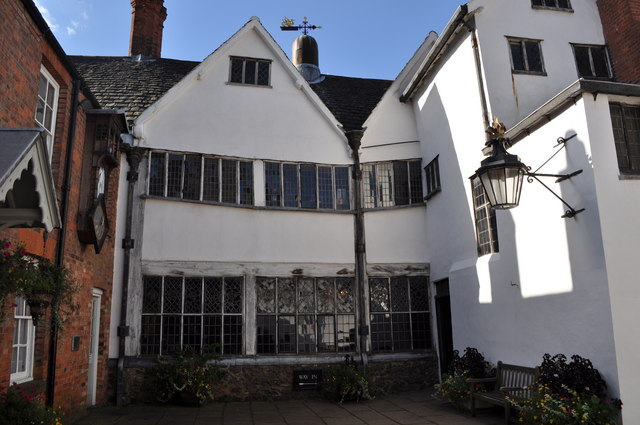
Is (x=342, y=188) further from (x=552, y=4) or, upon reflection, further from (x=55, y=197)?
(x=55, y=197)

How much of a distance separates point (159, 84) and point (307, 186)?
5.32 meters

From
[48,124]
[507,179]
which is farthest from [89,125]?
[507,179]

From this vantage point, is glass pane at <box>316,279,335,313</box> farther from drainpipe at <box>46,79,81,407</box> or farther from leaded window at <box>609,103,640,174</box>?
leaded window at <box>609,103,640,174</box>

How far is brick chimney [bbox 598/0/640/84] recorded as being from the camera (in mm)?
11523

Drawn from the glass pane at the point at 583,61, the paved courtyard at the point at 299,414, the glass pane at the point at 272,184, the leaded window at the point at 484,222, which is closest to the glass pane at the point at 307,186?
the glass pane at the point at 272,184

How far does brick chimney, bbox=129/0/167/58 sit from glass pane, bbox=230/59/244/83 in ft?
16.1

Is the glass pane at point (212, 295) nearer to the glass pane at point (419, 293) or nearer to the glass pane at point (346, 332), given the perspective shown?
the glass pane at point (346, 332)

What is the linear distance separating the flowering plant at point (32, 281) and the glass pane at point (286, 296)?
6.02 meters

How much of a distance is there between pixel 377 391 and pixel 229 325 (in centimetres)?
378

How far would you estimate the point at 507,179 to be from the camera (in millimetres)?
7711

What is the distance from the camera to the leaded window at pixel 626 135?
7.82m

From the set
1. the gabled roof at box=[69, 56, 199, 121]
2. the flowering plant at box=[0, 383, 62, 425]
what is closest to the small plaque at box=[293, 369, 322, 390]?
the flowering plant at box=[0, 383, 62, 425]

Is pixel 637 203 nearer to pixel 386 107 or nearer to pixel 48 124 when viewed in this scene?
pixel 386 107

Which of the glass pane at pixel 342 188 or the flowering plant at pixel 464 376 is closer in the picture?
the flowering plant at pixel 464 376
